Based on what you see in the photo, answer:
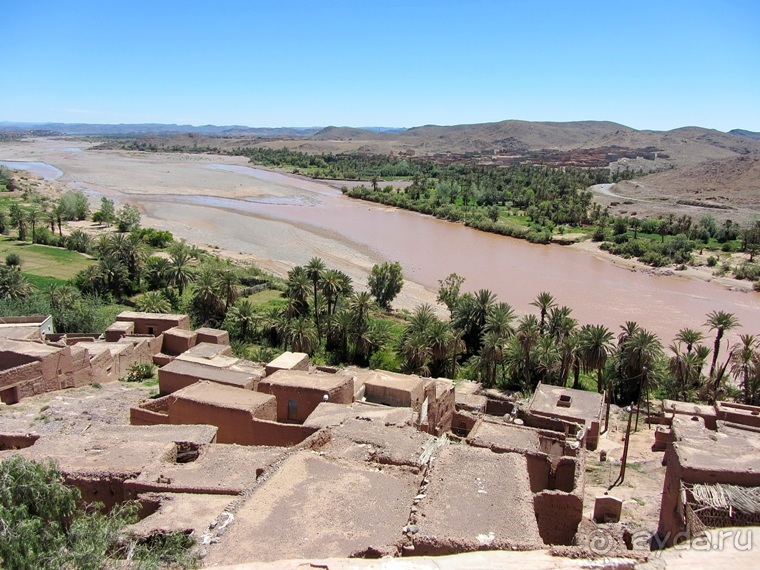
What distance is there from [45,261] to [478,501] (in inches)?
1914

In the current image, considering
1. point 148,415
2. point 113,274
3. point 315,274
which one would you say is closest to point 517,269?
point 315,274

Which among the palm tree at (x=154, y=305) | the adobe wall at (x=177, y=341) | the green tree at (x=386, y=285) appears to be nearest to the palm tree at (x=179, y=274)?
the palm tree at (x=154, y=305)

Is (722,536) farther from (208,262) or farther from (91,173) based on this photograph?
(91,173)

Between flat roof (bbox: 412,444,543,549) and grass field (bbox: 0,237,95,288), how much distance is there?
37.9 metres

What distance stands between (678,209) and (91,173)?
104894mm

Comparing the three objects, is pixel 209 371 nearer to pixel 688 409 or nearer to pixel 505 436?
pixel 505 436

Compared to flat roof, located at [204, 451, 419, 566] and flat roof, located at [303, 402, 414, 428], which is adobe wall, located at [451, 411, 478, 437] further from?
flat roof, located at [204, 451, 419, 566]

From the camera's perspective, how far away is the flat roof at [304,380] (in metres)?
19.0

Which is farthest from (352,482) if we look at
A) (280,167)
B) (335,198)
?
(280,167)

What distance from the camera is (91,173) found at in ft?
401

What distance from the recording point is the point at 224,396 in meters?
18.4

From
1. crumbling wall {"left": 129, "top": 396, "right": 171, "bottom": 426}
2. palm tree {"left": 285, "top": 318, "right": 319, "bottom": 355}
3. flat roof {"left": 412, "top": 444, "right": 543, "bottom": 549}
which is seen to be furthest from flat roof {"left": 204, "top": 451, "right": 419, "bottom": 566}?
palm tree {"left": 285, "top": 318, "right": 319, "bottom": 355}

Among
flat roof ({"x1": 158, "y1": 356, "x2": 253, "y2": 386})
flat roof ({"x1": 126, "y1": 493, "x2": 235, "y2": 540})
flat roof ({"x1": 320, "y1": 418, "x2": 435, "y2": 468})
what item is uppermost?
flat roof ({"x1": 320, "y1": 418, "x2": 435, "y2": 468})

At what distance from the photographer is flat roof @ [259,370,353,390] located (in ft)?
62.2
